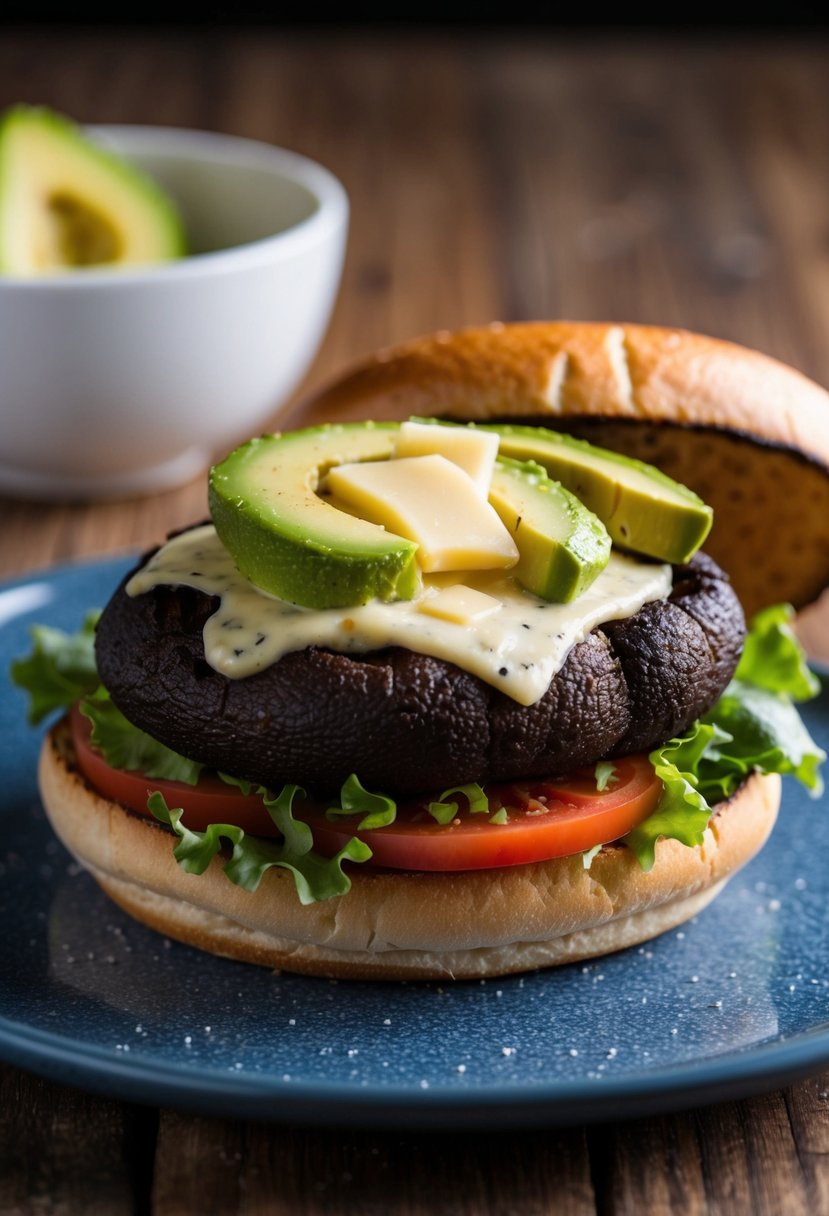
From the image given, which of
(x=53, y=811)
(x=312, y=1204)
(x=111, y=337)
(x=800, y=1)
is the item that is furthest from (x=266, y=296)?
(x=800, y=1)

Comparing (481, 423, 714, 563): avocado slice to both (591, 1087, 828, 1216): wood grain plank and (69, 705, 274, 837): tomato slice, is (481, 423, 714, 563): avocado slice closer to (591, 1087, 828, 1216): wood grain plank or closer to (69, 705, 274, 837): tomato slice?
(69, 705, 274, 837): tomato slice

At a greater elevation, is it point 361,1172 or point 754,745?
point 754,745

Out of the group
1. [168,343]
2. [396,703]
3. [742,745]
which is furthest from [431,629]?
[168,343]

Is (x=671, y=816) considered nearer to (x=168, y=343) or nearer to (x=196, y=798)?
(x=196, y=798)

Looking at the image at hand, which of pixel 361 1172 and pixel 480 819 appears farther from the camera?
pixel 480 819

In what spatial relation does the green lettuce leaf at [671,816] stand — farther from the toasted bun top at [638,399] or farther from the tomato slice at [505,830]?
the toasted bun top at [638,399]

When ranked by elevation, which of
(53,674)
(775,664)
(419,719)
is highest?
(419,719)

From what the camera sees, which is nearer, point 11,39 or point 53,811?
point 53,811

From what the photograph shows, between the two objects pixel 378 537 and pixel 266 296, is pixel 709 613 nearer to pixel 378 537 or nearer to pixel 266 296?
pixel 378 537
